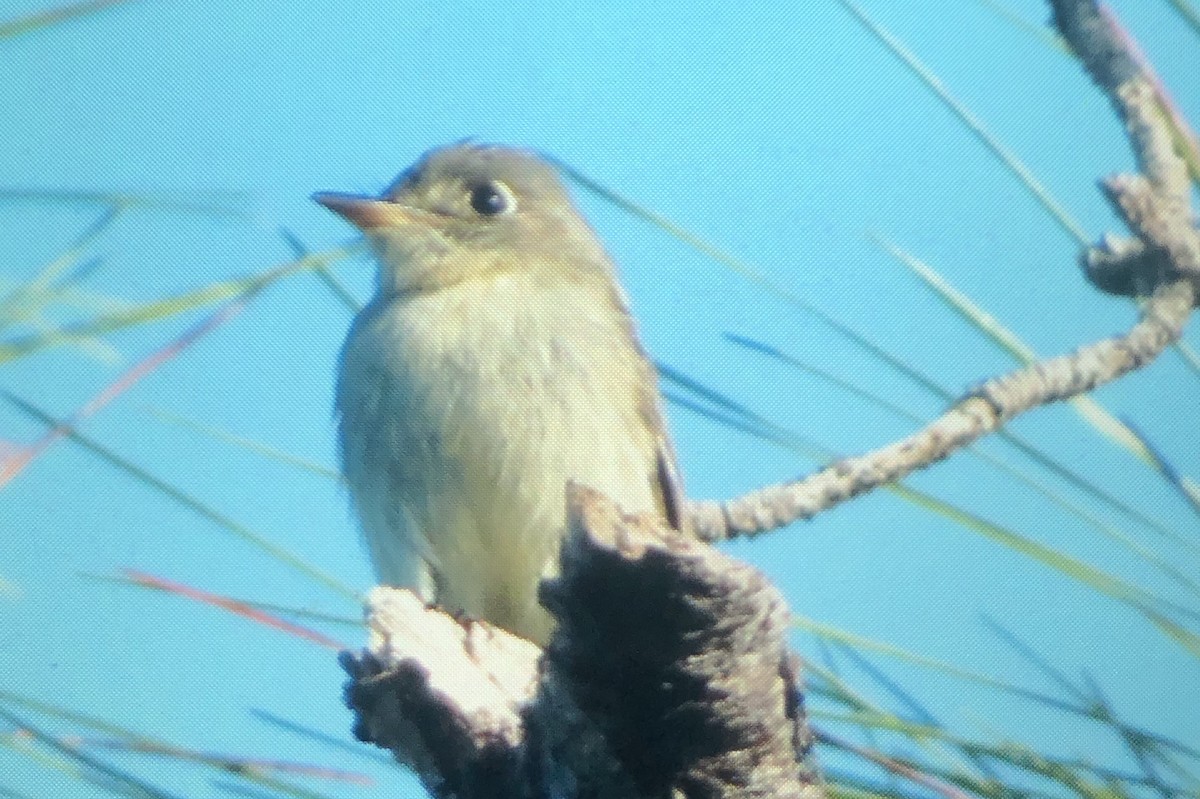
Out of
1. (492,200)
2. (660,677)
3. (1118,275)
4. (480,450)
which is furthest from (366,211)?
(660,677)

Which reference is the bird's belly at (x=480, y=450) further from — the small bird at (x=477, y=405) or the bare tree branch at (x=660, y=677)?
the bare tree branch at (x=660, y=677)

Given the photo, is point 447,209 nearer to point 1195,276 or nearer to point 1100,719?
point 1195,276

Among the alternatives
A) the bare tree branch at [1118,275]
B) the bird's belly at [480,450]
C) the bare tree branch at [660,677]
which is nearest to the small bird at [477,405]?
the bird's belly at [480,450]

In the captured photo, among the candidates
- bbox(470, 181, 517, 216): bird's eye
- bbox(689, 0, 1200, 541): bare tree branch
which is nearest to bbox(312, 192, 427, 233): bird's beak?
bbox(470, 181, 517, 216): bird's eye

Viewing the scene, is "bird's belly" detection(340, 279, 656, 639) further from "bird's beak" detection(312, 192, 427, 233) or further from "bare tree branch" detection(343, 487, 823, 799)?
"bare tree branch" detection(343, 487, 823, 799)

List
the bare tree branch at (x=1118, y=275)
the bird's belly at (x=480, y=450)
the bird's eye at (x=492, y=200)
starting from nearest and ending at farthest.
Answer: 1. the bare tree branch at (x=1118, y=275)
2. the bird's belly at (x=480, y=450)
3. the bird's eye at (x=492, y=200)

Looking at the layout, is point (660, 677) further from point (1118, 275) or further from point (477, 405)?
point (477, 405)

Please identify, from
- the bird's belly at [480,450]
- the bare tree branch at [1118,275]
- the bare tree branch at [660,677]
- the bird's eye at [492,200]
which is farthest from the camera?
the bird's eye at [492,200]
